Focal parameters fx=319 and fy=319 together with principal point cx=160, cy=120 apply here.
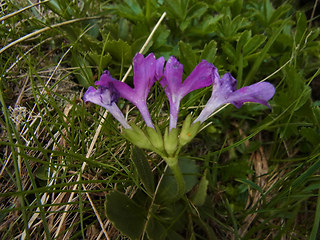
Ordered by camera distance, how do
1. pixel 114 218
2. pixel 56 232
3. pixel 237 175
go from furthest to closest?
pixel 237 175, pixel 56 232, pixel 114 218

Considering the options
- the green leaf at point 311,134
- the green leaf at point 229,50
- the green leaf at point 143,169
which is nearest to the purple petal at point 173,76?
the green leaf at point 143,169

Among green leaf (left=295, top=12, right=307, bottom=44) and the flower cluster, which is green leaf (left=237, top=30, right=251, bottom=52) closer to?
green leaf (left=295, top=12, right=307, bottom=44)

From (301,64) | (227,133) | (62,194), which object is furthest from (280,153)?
(62,194)

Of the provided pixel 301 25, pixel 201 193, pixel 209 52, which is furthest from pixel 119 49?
pixel 301 25

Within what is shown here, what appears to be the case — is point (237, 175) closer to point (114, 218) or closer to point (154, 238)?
point (154, 238)

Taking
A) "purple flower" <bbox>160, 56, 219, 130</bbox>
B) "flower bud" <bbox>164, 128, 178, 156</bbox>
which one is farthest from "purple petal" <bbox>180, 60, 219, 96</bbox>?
"flower bud" <bbox>164, 128, 178, 156</bbox>

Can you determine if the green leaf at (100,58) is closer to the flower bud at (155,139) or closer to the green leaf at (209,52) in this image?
the green leaf at (209,52)

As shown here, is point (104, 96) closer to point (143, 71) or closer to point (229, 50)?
point (143, 71)

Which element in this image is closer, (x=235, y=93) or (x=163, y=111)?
(x=235, y=93)
